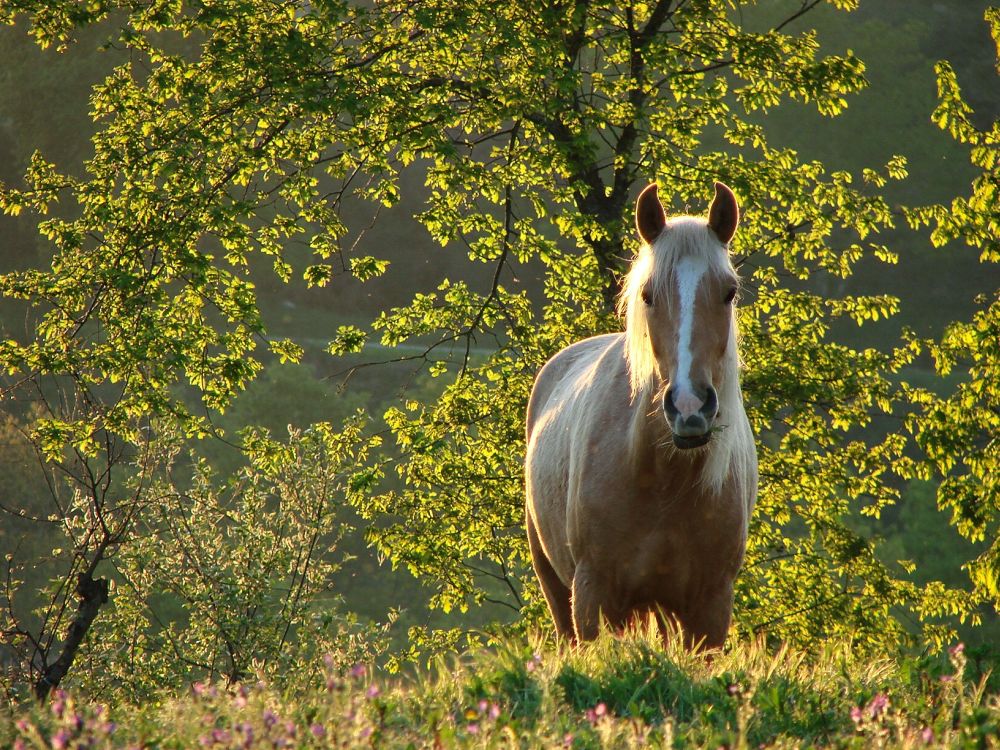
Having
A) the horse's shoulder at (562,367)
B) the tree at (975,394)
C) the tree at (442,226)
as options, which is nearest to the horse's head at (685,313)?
the horse's shoulder at (562,367)

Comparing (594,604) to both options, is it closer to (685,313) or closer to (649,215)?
(685,313)

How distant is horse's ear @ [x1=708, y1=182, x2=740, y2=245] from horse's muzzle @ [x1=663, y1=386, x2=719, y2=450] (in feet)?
3.40

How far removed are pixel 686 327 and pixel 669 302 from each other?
0.22 meters

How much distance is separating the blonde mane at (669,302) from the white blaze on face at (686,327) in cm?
5

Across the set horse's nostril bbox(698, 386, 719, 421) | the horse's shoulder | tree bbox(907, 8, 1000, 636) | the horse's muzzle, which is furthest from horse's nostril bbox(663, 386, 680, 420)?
tree bbox(907, 8, 1000, 636)

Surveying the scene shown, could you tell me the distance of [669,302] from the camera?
5.18 m

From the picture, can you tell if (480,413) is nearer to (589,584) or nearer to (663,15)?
(663,15)

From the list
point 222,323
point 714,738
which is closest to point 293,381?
point 222,323

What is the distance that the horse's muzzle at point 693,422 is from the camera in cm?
473

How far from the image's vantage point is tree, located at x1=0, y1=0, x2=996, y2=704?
1092 centimetres

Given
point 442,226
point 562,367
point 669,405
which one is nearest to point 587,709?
point 669,405

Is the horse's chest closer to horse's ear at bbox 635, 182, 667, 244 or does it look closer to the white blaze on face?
the white blaze on face

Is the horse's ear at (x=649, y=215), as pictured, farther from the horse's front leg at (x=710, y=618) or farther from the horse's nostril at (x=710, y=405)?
the horse's front leg at (x=710, y=618)

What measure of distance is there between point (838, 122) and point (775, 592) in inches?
1687
